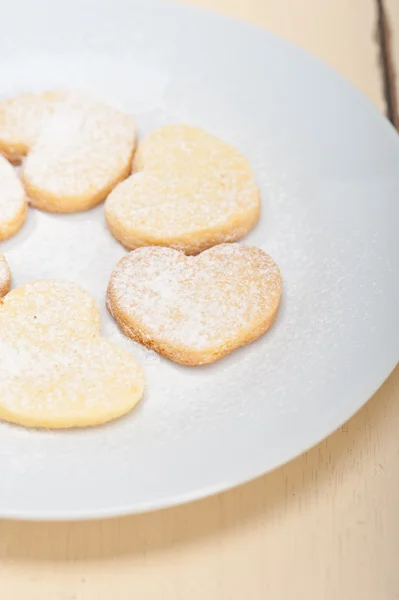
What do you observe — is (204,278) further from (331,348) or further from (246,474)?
(246,474)

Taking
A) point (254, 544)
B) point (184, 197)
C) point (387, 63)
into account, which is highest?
point (387, 63)

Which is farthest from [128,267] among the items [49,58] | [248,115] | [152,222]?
[49,58]

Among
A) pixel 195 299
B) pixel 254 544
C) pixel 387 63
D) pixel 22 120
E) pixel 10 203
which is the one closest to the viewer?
pixel 254 544

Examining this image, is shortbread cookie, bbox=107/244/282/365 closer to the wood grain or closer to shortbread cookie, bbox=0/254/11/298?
shortbread cookie, bbox=0/254/11/298

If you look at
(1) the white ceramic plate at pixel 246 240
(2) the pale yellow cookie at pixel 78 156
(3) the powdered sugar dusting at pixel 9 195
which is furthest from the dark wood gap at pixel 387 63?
(3) the powdered sugar dusting at pixel 9 195

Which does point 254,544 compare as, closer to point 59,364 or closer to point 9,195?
point 59,364

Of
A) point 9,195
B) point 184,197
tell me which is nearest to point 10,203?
point 9,195
